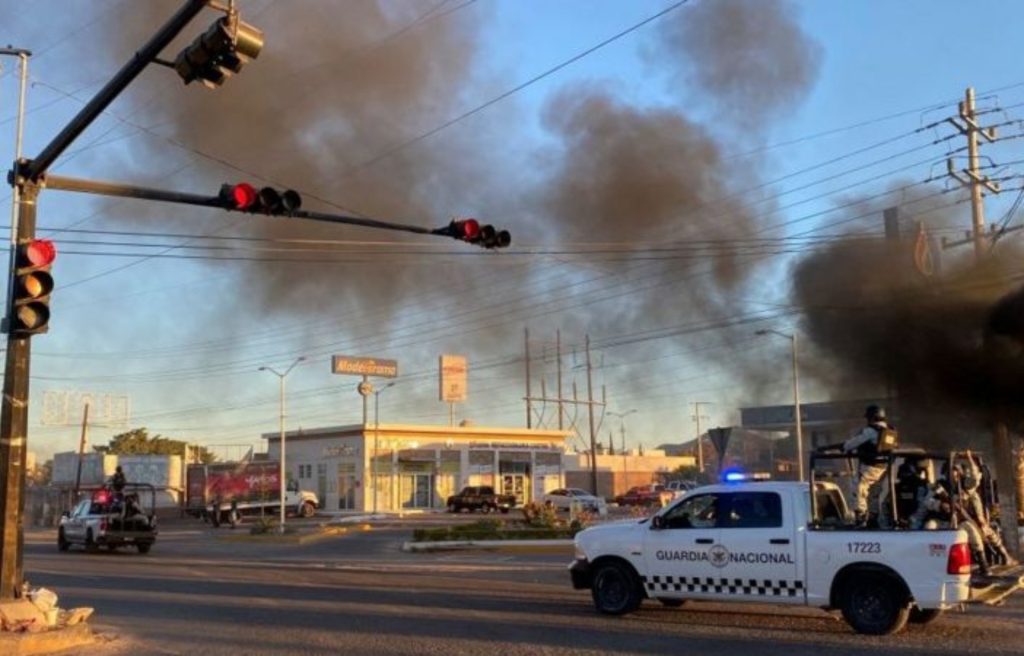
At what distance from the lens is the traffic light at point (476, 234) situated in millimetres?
12828

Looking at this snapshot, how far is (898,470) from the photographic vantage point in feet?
31.7

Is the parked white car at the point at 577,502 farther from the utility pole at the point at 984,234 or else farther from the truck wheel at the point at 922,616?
the truck wheel at the point at 922,616

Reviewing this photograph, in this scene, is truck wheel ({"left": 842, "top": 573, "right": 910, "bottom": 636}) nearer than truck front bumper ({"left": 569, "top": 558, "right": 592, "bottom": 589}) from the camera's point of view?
Yes

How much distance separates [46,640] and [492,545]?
14.6 metres

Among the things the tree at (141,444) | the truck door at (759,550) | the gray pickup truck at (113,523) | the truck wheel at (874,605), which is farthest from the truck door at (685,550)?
the tree at (141,444)

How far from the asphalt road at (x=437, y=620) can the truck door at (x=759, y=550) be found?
378 millimetres

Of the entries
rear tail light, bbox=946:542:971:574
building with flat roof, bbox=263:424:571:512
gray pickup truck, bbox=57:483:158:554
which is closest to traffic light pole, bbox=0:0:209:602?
rear tail light, bbox=946:542:971:574

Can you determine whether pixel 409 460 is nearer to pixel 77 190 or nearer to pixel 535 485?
pixel 535 485

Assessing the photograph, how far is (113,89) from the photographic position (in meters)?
8.96

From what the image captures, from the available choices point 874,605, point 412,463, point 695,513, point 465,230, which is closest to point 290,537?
point 465,230

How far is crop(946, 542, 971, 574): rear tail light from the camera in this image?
8.53m

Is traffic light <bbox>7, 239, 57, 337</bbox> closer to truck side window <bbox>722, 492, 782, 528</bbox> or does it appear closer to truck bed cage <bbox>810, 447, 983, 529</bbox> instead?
truck side window <bbox>722, 492, 782, 528</bbox>

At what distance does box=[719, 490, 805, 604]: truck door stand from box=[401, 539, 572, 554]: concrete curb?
1177 cm

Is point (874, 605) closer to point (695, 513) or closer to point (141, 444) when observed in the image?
point (695, 513)
